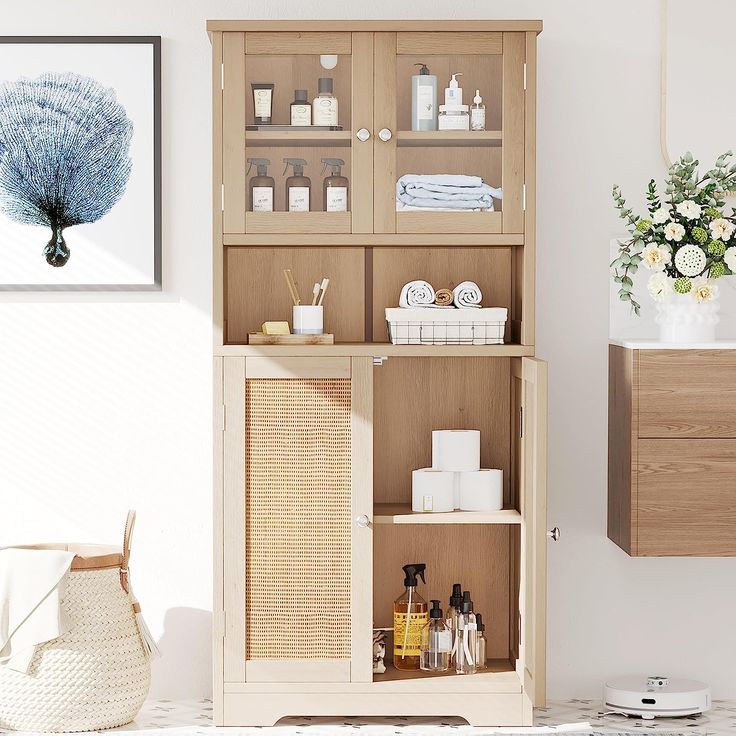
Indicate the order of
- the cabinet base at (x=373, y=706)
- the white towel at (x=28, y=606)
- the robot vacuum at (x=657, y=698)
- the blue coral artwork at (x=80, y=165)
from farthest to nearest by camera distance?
the blue coral artwork at (x=80, y=165) < the robot vacuum at (x=657, y=698) < the cabinet base at (x=373, y=706) < the white towel at (x=28, y=606)

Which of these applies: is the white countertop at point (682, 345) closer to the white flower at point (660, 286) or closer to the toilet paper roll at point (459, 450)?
the white flower at point (660, 286)

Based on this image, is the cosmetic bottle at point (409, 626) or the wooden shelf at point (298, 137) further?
the cosmetic bottle at point (409, 626)

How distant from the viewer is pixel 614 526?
127 inches

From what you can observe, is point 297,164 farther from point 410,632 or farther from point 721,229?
point 410,632

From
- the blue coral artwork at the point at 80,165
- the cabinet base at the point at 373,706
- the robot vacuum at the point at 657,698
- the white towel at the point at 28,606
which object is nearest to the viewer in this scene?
the white towel at the point at 28,606

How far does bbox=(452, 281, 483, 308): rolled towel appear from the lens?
3080 millimetres

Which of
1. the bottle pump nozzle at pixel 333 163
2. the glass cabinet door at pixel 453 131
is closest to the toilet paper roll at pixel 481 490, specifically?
the glass cabinet door at pixel 453 131

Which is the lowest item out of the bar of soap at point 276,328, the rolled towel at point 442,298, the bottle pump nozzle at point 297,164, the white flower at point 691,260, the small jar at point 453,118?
the bar of soap at point 276,328

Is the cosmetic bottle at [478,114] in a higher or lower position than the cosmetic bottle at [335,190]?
higher

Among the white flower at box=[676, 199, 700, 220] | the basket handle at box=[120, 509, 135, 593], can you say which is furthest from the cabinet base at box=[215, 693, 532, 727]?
the white flower at box=[676, 199, 700, 220]

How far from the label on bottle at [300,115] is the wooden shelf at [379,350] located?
608mm

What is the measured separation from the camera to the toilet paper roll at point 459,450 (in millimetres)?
3077

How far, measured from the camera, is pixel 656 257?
10.0ft

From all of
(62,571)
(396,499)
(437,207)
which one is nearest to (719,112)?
(437,207)
